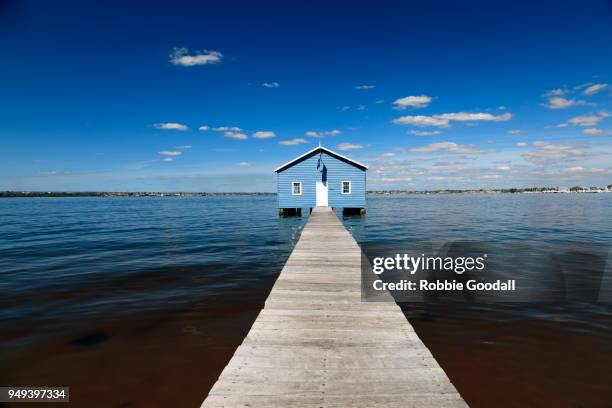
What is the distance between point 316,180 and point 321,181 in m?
0.47

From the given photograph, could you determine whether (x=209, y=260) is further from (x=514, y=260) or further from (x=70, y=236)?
(x=70, y=236)

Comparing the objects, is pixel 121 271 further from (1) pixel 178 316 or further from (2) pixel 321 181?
(2) pixel 321 181

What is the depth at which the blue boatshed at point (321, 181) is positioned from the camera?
29531 mm

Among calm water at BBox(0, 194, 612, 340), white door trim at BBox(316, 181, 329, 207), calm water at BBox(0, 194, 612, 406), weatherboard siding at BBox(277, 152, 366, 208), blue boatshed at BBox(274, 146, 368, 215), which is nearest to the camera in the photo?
calm water at BBox(0, 194, 612, 406)

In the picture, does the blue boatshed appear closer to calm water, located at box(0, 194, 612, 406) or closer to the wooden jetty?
calm water, located at box(0, 194, 612, 406)

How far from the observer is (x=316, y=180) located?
29844mm

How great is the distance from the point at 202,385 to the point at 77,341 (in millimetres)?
3321

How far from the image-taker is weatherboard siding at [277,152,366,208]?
97.2 feet

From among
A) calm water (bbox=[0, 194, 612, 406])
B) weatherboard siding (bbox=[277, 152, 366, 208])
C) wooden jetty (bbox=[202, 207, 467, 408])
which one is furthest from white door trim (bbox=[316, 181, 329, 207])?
wooden jetty (bbox=[202, 207, 467, 408])

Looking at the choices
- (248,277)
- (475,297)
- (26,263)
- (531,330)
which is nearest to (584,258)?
(475,297)

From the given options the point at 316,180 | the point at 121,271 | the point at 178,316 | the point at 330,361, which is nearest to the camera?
the point at 330,361

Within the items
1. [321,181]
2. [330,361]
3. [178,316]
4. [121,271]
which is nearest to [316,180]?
[321,181]

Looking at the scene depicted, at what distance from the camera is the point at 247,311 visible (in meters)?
8.09

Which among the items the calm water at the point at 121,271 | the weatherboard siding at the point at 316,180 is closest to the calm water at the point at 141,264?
the calm water at the point at 121,271
